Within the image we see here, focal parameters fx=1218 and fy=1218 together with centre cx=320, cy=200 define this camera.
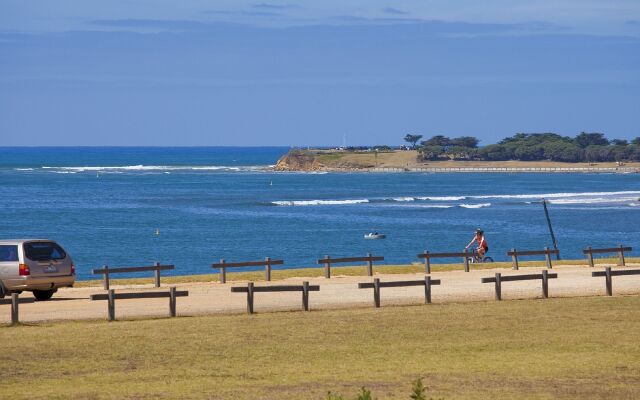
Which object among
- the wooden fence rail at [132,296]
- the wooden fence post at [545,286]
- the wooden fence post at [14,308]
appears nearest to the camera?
the wooden fence post at [14,308]

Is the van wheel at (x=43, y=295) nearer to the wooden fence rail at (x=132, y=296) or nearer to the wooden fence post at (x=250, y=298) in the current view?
the wooden fence rail at (x=132, y=296)

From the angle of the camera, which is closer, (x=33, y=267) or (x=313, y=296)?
(x=33, y=267)

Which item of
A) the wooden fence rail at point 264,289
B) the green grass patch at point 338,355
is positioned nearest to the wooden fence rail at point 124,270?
the wooden fence rail at point 264,289

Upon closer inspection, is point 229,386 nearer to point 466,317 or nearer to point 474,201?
point 466,317

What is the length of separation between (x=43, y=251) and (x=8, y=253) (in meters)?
1.02

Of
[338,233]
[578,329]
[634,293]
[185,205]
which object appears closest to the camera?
[578,329]

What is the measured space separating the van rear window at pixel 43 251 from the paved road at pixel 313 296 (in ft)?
4.20

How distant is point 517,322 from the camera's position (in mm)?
28609

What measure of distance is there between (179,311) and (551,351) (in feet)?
36.1

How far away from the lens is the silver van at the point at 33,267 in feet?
107

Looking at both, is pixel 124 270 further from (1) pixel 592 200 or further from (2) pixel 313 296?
(1) pixel 592 200

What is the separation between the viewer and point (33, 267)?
32.8 metres

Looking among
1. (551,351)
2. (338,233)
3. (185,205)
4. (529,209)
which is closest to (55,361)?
(551,351)

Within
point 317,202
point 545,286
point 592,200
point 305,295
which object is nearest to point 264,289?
point 305,295
